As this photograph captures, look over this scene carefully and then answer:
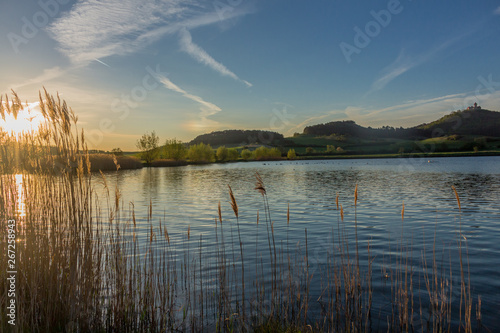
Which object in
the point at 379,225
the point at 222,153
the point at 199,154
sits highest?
the point at 222,153

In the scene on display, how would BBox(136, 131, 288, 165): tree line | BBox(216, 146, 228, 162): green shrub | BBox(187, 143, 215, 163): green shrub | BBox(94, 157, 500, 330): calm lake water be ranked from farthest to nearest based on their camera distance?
1. BBox(216, 146, 228, 162): green shrub
2. BBox(187, 143, 215, 163): green shrub
3. BBox(136, 131, 288, 165): tree line
4. BBox(94, 157, 500, 330): calm lake water

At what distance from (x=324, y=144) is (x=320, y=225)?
613 ft

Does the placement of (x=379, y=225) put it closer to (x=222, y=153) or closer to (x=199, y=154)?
(x=199, y=154)

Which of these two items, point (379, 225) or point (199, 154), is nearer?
point (379, 225)

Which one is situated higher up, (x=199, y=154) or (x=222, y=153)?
(x=222, y=153)

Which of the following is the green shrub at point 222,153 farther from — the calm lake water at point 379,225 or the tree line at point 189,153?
the calm lake water at point 379,225

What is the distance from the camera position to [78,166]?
495cm

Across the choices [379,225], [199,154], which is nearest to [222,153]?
[199,154]

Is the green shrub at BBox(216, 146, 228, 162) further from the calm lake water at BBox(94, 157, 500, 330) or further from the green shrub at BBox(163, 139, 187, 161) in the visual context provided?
the calm lake water at BBox(94, 157, 500, 330)

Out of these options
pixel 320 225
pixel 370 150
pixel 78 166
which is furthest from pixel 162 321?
pixel 370 150

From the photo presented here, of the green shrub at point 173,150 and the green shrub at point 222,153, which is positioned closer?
the green shrub at point 173,150

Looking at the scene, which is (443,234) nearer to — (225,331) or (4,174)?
(225,331)

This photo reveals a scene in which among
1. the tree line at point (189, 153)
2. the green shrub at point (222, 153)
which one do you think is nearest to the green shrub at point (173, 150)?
the tree line at point (189, 153)

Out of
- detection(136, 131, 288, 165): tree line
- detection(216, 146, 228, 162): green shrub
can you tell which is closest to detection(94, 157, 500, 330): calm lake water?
detection(136, 131, 288, 165): tree line
